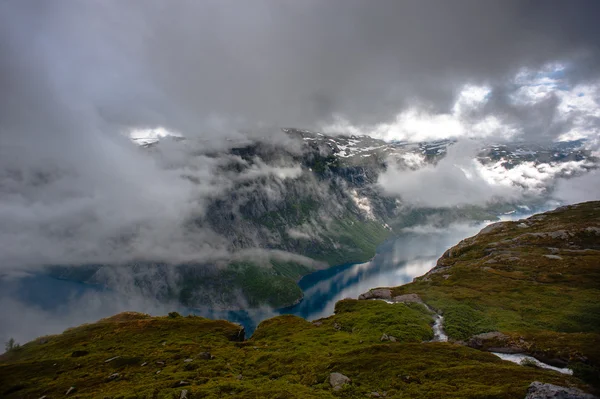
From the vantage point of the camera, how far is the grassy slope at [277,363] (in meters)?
28.0

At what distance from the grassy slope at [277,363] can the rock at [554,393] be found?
1546mm

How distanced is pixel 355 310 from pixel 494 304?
91.1ft

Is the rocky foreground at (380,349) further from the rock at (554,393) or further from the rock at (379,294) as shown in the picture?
the rock at (379,294)

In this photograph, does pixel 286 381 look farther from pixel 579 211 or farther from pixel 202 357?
pixel 579 211

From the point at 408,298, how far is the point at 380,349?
121 ft

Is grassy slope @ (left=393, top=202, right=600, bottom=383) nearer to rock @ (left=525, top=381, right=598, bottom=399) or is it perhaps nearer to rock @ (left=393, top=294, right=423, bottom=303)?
rock @ (left=393, top=294, right=423, bottom=303)

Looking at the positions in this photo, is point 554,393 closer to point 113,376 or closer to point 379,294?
point 113,376

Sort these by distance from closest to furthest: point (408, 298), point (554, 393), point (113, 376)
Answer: point (554, 393), point (113, 376), point (408, 298)

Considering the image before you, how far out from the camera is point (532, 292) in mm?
63062

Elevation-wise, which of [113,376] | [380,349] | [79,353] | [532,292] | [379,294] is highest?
[379,294]

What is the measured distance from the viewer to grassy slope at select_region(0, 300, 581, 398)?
91.8ft

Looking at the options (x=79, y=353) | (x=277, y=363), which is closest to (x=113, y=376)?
(x=79, y=353)

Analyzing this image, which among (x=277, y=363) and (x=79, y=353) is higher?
(x=277, y=363)

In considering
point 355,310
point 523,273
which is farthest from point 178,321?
point 523,273
